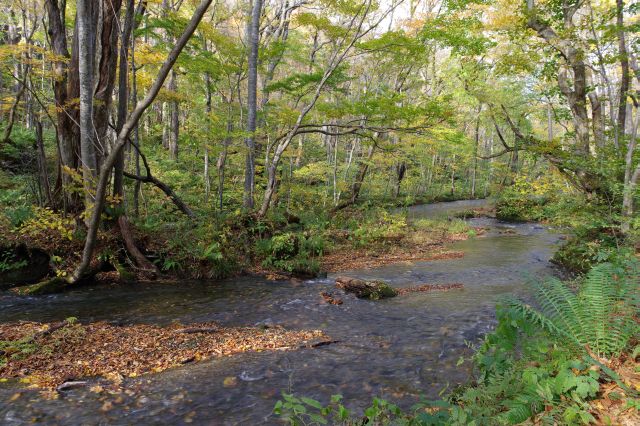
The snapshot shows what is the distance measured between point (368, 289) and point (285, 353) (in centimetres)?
331

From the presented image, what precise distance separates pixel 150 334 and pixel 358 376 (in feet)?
10.4

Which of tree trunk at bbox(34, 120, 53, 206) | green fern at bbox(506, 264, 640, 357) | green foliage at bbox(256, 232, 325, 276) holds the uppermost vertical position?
tree trunk at bbox(34, 120, 53, 206)

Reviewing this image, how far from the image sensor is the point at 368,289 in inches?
315

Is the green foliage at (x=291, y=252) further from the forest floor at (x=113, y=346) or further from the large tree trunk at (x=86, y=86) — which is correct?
the large tree trunk at (x=86, y=86)

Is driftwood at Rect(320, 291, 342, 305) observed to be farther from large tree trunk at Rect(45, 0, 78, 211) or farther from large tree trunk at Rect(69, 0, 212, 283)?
large tree trunk at Rect(45, 0, 78, 211)

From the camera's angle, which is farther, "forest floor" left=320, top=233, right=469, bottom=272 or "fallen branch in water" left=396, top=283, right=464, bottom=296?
"forest floor" left=320, top=233, right=469, bottom=272

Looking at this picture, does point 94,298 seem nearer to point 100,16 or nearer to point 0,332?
point 0,332

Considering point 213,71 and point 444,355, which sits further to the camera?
point 213,71

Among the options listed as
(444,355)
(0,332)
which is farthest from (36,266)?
(444,355)

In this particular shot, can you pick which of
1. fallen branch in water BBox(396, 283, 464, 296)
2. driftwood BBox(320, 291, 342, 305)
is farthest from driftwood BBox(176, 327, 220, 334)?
fallen branch in water BBox(396, 283, 464, 296)

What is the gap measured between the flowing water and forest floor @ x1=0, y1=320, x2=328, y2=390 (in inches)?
10.2

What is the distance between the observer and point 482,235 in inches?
671

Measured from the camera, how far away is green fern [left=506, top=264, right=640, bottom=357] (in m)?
2.97

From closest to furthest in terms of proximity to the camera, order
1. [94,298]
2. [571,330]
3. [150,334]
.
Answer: [571,330] → [150,334] → [94,298]
